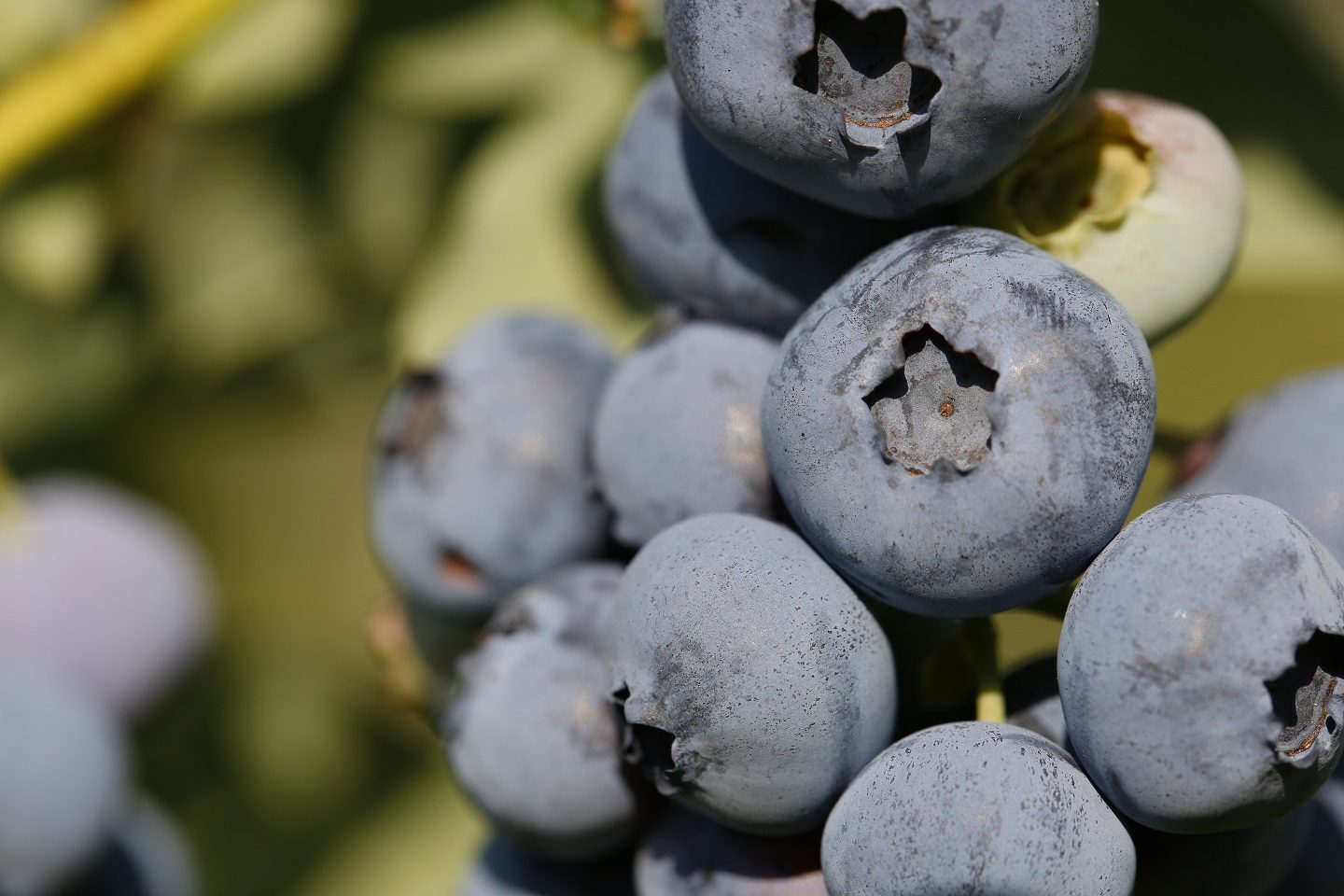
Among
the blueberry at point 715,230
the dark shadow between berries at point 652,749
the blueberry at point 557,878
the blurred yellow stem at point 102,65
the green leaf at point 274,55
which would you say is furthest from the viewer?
the green leaf at point 274,55

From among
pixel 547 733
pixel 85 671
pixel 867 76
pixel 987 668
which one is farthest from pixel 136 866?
pixel 867 76

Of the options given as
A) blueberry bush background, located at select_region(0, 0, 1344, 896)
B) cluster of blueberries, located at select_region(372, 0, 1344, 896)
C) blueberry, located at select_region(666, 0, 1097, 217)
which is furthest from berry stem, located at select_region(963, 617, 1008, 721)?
blueberry bush background, located at select_region(0, 0, 1344, 896)

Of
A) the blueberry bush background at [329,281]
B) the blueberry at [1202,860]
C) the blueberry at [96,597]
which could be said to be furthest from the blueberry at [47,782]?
the blueberry at [1202,860]

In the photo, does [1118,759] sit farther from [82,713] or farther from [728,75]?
[82,713]

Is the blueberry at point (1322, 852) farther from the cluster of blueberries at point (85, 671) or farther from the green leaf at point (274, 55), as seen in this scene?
the green leaf at point (274, 55)

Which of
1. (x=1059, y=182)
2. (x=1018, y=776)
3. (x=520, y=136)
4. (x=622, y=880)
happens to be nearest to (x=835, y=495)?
(x=1018, y=776)

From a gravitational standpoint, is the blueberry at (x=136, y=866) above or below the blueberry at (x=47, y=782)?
below

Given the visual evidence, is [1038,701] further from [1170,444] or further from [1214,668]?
[1170,444]
